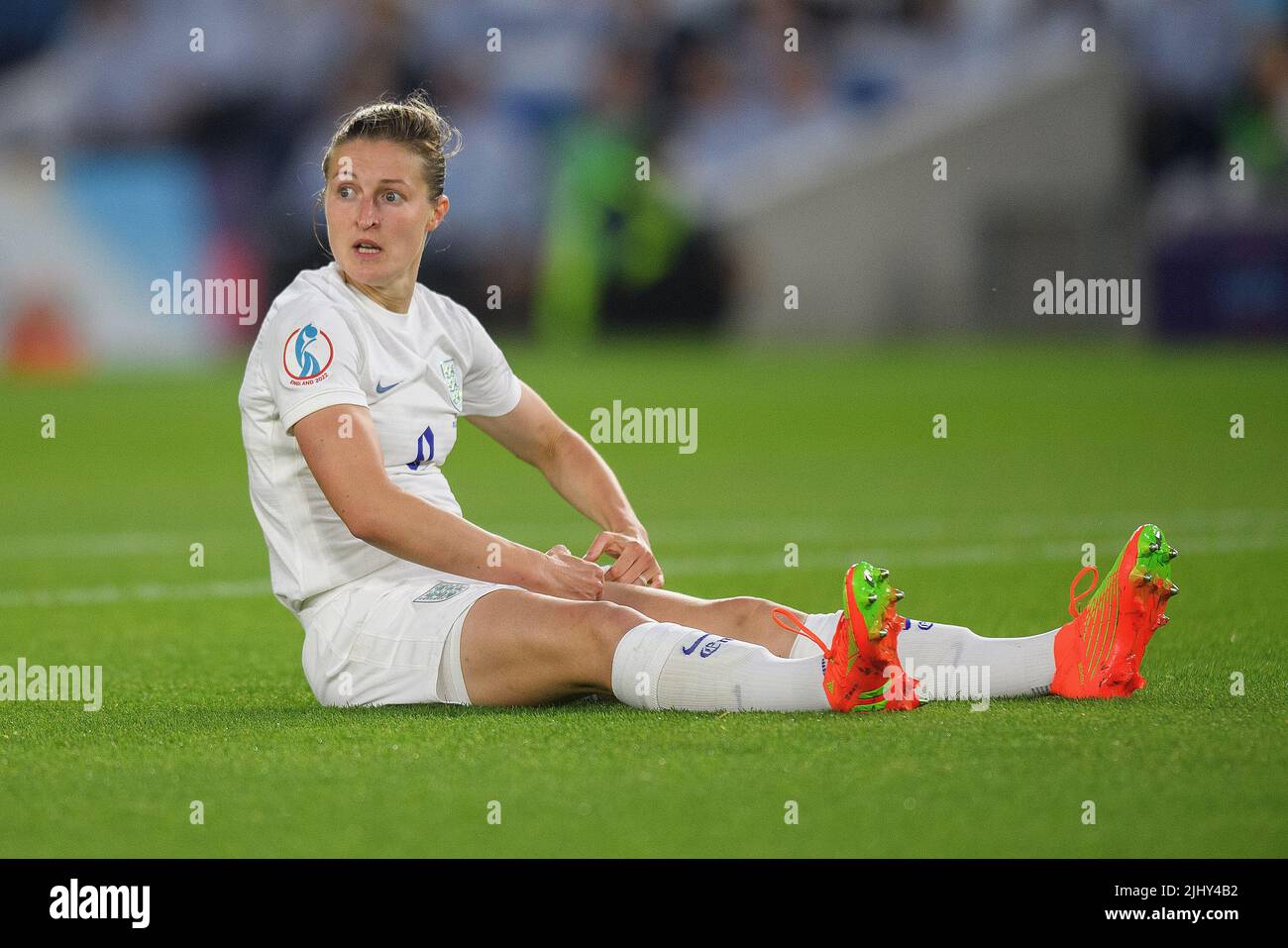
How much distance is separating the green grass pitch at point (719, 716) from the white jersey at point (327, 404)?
39cm

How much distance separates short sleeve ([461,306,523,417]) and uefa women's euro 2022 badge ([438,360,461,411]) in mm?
122

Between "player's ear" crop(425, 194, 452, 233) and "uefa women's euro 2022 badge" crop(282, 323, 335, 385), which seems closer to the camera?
"uefa women's euro 2022 badge" crop(282, 323, 335, 385)

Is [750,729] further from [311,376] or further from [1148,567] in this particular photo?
[311,376]

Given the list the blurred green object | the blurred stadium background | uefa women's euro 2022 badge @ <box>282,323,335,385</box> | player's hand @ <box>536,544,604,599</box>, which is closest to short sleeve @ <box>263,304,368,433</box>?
uefa women's euro 2022 badge @ <box>282,323,335,385</box>

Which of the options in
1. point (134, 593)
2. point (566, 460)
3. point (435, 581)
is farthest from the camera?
point (134, 593)

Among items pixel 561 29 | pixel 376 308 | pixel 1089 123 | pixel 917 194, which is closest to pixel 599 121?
pixel 561 29

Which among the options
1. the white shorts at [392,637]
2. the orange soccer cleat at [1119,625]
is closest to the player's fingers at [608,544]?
the white shorts at [392,637]

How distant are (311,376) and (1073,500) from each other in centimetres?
610

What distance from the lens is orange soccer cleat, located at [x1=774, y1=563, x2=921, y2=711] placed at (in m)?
3.76

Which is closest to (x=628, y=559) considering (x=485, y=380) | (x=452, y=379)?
(x=452, y=379)

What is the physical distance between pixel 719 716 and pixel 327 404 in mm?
1124

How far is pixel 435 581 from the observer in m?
4.35

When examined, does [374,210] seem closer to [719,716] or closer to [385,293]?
[385,293]

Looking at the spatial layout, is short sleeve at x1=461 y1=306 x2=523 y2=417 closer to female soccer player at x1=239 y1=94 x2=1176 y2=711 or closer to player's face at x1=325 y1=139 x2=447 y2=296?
female soccer player at x1=239 y1=94 x2=1176 y2=711
